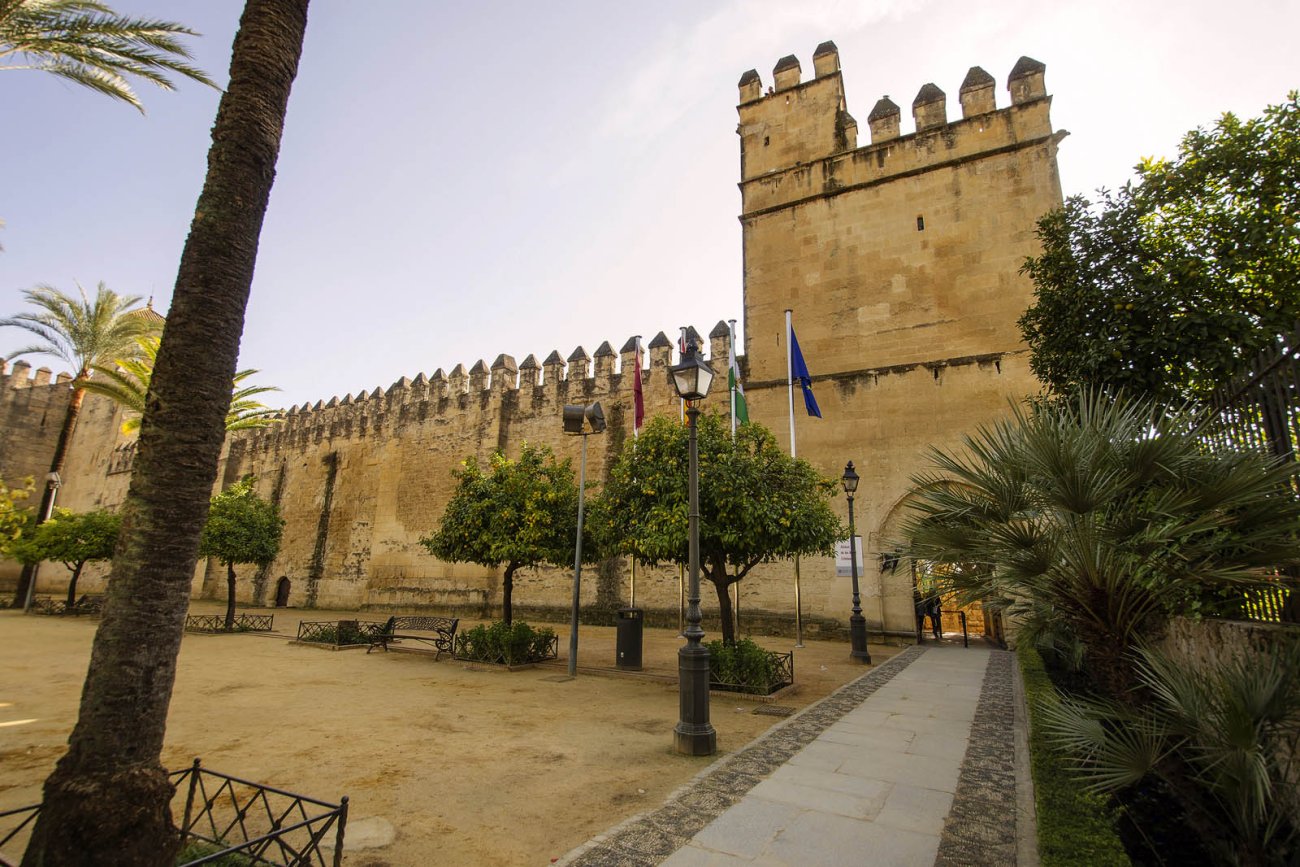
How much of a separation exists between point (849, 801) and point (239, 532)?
62.0 feet

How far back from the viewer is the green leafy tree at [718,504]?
9312mm

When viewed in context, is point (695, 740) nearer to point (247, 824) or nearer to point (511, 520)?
point (247, 824)

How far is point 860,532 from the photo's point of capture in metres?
15.6

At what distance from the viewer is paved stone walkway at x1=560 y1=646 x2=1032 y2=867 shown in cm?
365

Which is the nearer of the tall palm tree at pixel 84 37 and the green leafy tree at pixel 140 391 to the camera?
the tall palm tree at pixel 84 37

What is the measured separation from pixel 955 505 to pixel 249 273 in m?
5.12

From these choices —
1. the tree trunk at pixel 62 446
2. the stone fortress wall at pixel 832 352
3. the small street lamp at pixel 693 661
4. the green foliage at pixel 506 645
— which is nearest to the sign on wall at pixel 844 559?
the stone fortress wall at pixel 832 352

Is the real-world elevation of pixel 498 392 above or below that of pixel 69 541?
above

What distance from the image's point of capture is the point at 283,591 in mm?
26922

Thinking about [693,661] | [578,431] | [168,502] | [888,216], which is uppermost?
[888,216]

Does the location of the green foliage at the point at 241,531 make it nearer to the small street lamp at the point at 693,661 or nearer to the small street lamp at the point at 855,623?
the small street lamp at the point at 693,661

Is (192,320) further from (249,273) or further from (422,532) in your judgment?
(422,532)

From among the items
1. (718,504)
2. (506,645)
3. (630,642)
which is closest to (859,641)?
(630,642)

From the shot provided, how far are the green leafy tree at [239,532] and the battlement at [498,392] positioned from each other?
681cm
